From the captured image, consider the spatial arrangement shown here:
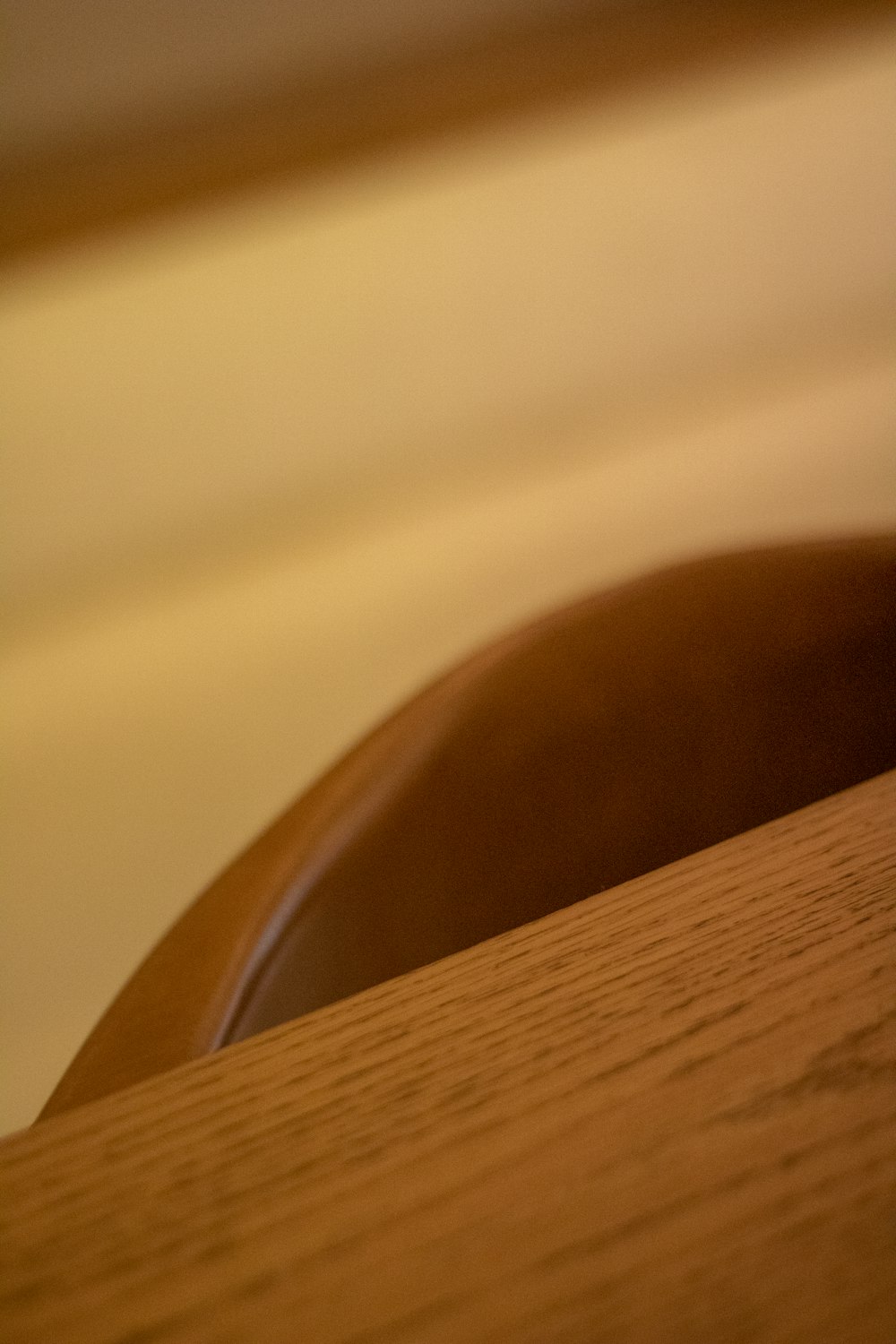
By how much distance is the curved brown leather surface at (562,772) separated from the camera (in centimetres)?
37

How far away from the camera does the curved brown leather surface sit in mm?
370

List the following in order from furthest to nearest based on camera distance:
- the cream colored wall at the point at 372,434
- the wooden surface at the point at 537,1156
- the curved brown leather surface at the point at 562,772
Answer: the cream colored wall at the point at 372,434 < the curved brown leather surface at the point at 562,772 < the wooden surface at the point at 537,1156

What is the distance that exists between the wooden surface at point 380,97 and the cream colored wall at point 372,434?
28 mm

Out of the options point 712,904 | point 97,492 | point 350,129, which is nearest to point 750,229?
point 350,129

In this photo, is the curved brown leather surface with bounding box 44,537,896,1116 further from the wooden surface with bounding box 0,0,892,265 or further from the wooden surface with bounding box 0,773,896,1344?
the wooden surface with bounding box 0,0,892,265

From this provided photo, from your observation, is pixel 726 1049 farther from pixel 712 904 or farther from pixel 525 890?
pixel 525 890

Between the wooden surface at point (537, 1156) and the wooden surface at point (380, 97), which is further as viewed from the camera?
the wooden surface at point (380, 97)

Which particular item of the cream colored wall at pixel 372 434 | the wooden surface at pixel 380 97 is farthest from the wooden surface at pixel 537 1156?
the wooden surface at pixel 380 97

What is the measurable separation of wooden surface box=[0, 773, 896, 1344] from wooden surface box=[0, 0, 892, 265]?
3.07ft

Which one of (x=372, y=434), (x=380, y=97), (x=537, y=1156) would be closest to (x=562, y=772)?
(x=537, y=1156)

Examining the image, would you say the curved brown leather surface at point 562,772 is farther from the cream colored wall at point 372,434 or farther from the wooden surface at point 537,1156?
the cream colored wall at point 372,434

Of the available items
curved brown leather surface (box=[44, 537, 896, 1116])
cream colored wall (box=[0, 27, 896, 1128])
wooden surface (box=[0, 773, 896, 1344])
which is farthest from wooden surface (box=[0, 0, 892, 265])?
wooden surface (box=[0, 773, 896, 1344])

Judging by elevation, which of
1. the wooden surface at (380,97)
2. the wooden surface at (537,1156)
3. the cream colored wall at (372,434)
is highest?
the wooden surface at (380,97)

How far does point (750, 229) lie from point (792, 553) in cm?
78
